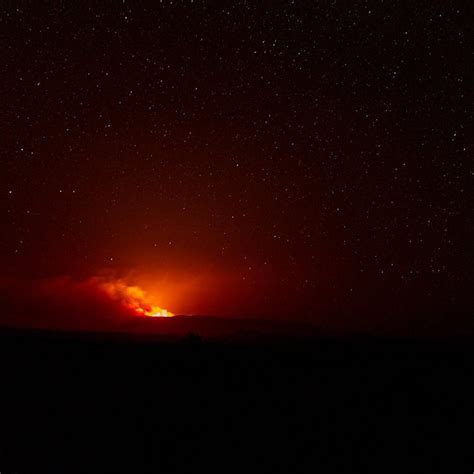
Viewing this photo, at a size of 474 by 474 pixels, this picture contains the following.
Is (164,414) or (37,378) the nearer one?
(164,414)

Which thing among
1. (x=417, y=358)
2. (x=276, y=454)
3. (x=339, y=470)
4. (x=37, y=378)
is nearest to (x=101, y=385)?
(x=37, y=378)

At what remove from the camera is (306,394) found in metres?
6.58

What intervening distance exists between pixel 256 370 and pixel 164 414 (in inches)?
65.6

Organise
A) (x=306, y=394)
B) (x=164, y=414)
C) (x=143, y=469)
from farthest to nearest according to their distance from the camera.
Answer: (x=306, y=394)
(x=164, y=414)
(x=143, y=469)

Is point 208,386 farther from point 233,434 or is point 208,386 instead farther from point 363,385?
point 363,385

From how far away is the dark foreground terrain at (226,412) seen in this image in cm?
518

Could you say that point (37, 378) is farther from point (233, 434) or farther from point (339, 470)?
point (339, 470)

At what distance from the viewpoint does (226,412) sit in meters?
6.04

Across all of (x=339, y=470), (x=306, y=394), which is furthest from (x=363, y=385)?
(x=339, y=470)

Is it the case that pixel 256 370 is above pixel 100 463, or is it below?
above

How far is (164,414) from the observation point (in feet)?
19.6

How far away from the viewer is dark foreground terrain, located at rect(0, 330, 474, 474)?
Result: 5.18 meters

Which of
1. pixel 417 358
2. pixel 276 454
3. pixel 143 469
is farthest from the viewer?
pixel 417 358

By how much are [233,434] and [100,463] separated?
4.55ft
